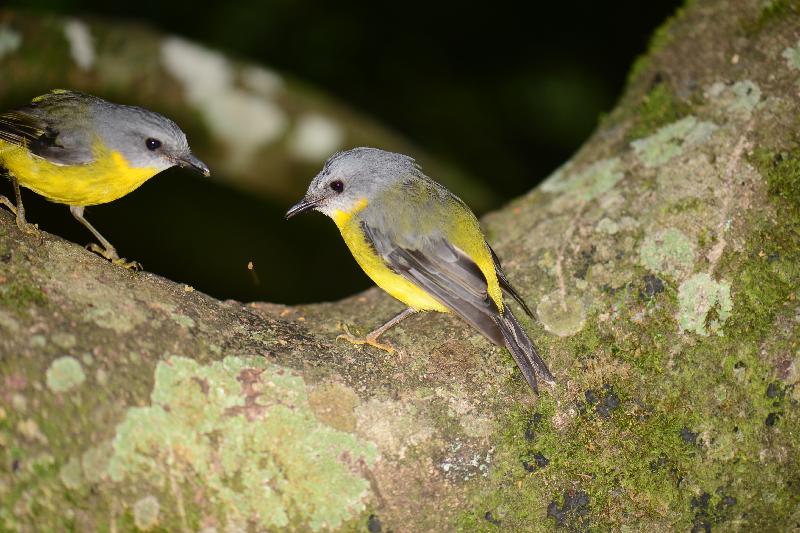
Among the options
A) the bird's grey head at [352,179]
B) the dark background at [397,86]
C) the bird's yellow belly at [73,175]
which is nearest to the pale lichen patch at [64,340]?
the bird's yellow belly at [73,175]

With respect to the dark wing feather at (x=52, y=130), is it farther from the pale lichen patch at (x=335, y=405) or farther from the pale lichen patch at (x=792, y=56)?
the pale lichen patch at (x=792, y=56)

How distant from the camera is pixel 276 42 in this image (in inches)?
332

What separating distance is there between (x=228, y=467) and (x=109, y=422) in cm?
42

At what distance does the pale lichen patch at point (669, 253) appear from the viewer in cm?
311

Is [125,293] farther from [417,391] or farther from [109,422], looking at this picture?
[417,391]

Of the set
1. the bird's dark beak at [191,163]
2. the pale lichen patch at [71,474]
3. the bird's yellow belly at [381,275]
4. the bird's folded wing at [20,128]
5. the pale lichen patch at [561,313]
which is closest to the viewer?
the pale lichen patch at [71,474]

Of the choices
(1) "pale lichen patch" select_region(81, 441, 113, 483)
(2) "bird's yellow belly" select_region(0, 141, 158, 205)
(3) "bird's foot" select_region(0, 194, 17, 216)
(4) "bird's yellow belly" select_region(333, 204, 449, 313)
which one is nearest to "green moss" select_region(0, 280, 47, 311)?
(1) "pale lichen patch" select_region(81, 441, 113, 483)

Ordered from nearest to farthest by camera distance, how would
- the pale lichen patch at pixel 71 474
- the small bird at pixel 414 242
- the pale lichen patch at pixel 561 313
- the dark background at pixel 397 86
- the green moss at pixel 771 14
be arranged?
the pale lichen patch at pixel 71 474
the pale lichen patch at pixel 561 313
the small bird at pixel 414 242
the green moss at pixel 771 14
the dark background at pixel 397 86

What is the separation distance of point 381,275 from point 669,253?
147cm

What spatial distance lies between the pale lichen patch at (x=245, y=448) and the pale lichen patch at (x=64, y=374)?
197mm

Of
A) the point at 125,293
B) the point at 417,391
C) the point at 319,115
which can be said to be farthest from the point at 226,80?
the point at 417,391

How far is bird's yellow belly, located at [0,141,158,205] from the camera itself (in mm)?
3375

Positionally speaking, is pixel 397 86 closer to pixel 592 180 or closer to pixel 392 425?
pixel 592 180

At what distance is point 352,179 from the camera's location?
13.0 ft
